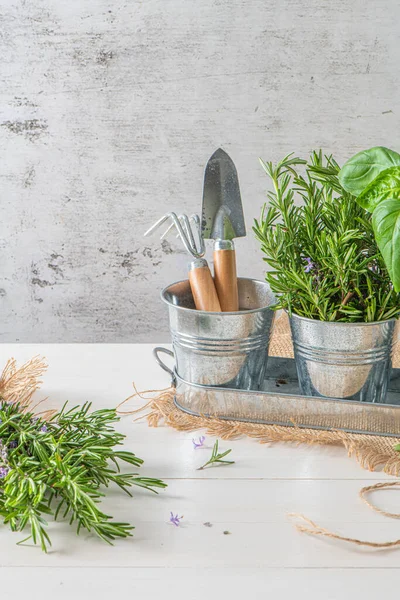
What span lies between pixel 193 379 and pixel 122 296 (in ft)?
5.22

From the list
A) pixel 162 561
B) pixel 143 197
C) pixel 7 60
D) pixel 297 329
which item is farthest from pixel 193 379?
pixel 7 60

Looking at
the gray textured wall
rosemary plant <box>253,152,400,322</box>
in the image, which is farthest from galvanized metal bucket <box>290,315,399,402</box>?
the gray textured wall

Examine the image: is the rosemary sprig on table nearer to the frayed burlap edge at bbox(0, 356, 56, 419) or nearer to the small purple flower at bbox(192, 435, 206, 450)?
the small purple flower at bbox(192, 435, 206, 450)

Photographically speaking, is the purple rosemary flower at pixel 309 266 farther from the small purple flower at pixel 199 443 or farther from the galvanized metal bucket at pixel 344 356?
the small purple flower at pixel 199 443

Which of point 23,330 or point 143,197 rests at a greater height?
point 143,197

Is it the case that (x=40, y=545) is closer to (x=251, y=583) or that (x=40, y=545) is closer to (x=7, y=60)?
(x=251, y=583)

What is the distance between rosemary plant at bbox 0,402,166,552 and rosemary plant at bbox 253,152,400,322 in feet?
0.80

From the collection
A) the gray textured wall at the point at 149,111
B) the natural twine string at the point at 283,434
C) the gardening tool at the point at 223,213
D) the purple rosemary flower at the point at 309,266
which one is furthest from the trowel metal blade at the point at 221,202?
the gray textured wall at the point at 149,111

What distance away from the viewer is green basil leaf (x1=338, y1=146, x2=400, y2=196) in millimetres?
691

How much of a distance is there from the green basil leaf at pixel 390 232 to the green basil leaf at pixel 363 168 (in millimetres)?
65

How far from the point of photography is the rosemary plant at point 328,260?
73 cm

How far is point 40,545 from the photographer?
1.82 ft

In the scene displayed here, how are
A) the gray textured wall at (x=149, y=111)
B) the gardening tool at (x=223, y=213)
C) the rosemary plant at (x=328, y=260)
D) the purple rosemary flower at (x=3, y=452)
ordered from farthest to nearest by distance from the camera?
the gray textured wall at (x=149, y=111), the gardening tool at (x=223, y=213), the rosemary plant at (x=328, y=260), the purple rosemary flower at (x=3, y=452)

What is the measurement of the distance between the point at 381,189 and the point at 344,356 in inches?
7.1
